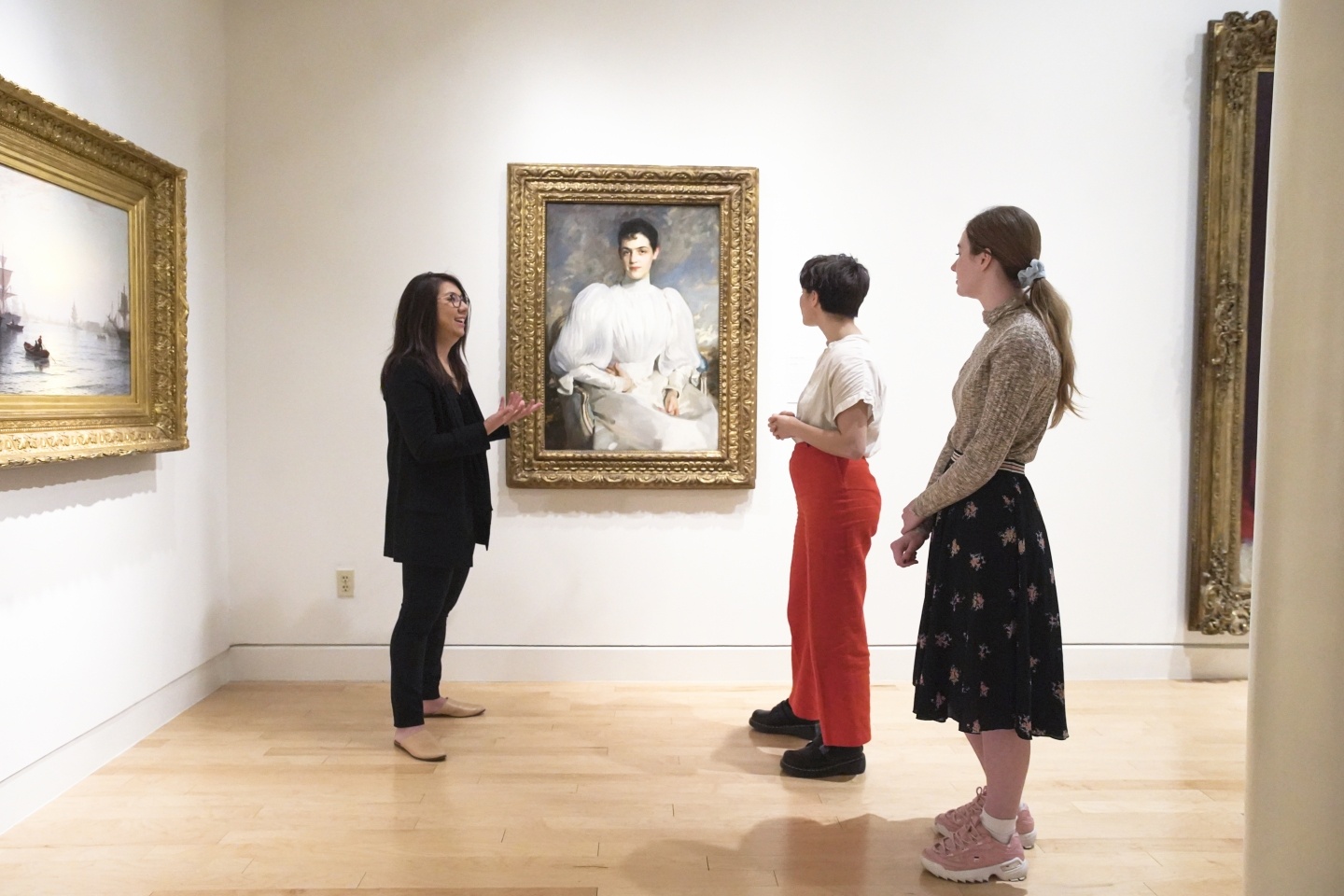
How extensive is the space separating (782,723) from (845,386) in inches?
50.8

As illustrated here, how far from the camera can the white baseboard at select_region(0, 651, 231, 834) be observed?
94.7 inches

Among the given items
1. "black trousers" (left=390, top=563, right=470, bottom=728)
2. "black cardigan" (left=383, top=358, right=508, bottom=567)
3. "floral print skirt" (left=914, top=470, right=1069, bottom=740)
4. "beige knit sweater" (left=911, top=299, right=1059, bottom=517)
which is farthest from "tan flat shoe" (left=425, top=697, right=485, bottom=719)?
"beige knit sweater" (left=911, top=299, right=1059, bottom=517)

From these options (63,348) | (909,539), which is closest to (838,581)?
(909,539)

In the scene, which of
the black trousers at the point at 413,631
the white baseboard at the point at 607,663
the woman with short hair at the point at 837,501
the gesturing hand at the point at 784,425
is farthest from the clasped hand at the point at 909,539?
the white baseboard at the point at 607,663

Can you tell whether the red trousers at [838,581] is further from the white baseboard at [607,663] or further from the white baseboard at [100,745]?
the white baseboard at [100,745]

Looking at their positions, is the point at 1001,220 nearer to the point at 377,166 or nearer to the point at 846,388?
the point at 846,388

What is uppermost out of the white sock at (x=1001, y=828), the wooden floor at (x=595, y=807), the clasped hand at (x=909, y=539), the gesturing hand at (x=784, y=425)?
the gesturing hand at (x=784, y=425)

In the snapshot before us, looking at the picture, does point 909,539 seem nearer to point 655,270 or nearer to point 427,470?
point 427,470

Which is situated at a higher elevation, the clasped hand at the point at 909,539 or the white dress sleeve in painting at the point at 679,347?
the white dress sleeve in painting at the point at 679,347

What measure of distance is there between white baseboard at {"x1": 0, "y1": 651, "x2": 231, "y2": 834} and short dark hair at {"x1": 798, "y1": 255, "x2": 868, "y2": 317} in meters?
2.61

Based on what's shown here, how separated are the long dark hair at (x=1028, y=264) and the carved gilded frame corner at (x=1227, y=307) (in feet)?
6.69

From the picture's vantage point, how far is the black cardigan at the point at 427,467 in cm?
272

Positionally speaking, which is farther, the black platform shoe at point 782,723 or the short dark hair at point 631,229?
the short dark hair at point 631,229

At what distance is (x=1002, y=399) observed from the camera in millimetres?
1985
